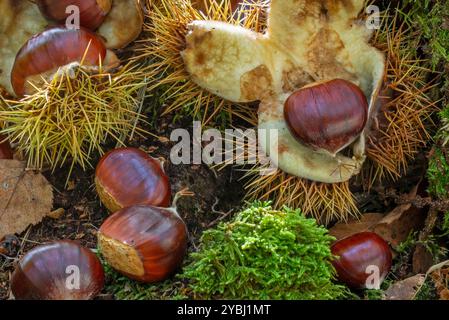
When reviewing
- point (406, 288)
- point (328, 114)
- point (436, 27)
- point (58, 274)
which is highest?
point (436, 27)

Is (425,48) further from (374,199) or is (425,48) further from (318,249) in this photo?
(318,249)

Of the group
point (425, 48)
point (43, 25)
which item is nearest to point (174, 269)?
point (43, 25)

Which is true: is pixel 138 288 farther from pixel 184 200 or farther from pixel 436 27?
pixel 436 27

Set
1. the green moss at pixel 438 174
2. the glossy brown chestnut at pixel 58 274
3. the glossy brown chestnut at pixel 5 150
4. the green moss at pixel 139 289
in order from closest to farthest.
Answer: the glossy brown chestnut at pixel 58 274 < the green moss at pixel 139 289 < the green moss at pixel 438 174 < the glossy brown chestnut at pixel 5 150

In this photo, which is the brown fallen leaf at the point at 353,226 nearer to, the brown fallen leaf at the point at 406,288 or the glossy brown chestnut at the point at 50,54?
the brown fallen leaf at the point at 406,288

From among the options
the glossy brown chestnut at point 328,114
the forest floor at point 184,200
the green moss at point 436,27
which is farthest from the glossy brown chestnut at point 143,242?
the green moss at point 436,27

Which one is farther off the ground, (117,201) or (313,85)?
(313,85)

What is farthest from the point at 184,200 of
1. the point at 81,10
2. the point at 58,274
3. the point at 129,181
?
the point at 81,10
